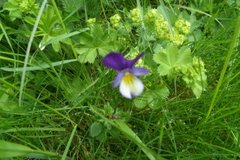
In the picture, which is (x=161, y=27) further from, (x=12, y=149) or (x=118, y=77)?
(x=12, y=149)

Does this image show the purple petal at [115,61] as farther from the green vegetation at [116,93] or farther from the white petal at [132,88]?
the green vegetation at [116,93]

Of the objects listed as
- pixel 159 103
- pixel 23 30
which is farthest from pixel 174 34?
pixel 23 30

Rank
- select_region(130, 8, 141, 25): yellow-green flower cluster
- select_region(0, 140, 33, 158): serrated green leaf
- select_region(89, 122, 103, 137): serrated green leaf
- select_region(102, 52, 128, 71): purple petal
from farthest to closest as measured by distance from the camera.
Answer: select_region(130, 8, 141, 25): yellow-green flower cluster
select_region(89, 122, 103, 137): serrated green leaf
select_region(0, 140, 33, 158): serrated green leaf
select_region(102, 52, 128, 71): purple petal

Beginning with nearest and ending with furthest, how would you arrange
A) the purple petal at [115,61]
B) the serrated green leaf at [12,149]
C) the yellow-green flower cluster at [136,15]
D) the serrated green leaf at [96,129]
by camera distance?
1. the purple petal at [115,61]
2. the serrated green leaf at [12,149]
3. the serrated green leaf at [96,129]
4. the yellow-green flower cluster at [136,15]

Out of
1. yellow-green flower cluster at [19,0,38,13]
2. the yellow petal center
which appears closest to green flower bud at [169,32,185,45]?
the yellow petal center

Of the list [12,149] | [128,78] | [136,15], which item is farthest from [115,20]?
[12,149]

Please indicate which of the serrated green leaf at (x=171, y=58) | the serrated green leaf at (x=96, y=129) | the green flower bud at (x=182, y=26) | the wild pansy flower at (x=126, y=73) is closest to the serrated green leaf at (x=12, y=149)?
the serrated green leaf at (x=96, y=129)

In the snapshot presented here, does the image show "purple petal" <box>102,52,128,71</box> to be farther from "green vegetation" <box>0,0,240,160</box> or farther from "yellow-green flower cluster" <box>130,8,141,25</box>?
"yellow-green flower cluster" <box>130,8,141,25</box>

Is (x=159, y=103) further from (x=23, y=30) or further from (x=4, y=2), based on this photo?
(x=4, y=2)
